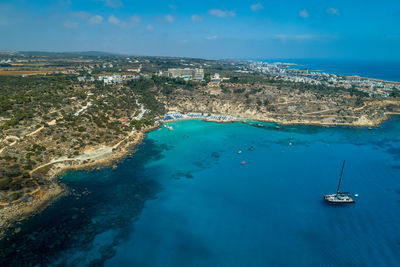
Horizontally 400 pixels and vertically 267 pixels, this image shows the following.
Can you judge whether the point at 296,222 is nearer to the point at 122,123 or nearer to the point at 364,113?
the point at 122,123

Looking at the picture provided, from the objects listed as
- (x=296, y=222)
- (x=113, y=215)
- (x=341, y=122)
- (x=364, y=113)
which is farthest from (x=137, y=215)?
(x=364, y=113)

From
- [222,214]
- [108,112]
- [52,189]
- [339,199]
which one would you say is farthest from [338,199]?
[108,112]

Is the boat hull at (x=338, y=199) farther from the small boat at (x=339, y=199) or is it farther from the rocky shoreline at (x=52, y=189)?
the rocky shoreline at (x=52, y=189)

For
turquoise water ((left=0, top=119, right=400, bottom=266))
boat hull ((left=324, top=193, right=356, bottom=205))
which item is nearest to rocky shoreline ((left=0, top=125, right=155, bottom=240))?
turquoise water ((left=0, top=119, right=400, bottom=266))

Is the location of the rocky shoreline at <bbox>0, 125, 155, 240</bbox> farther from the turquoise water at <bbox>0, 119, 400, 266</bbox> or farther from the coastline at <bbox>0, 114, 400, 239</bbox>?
the turquoise water at <bbox>0, 119, 400, 266</bbox>

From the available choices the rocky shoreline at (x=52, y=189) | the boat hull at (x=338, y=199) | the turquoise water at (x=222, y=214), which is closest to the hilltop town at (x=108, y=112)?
the rocky shoreline at (x=52, y=189)

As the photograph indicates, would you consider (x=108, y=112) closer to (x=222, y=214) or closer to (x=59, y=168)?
(x=59, y=168)

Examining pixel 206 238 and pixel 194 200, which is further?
pixel 194 200
